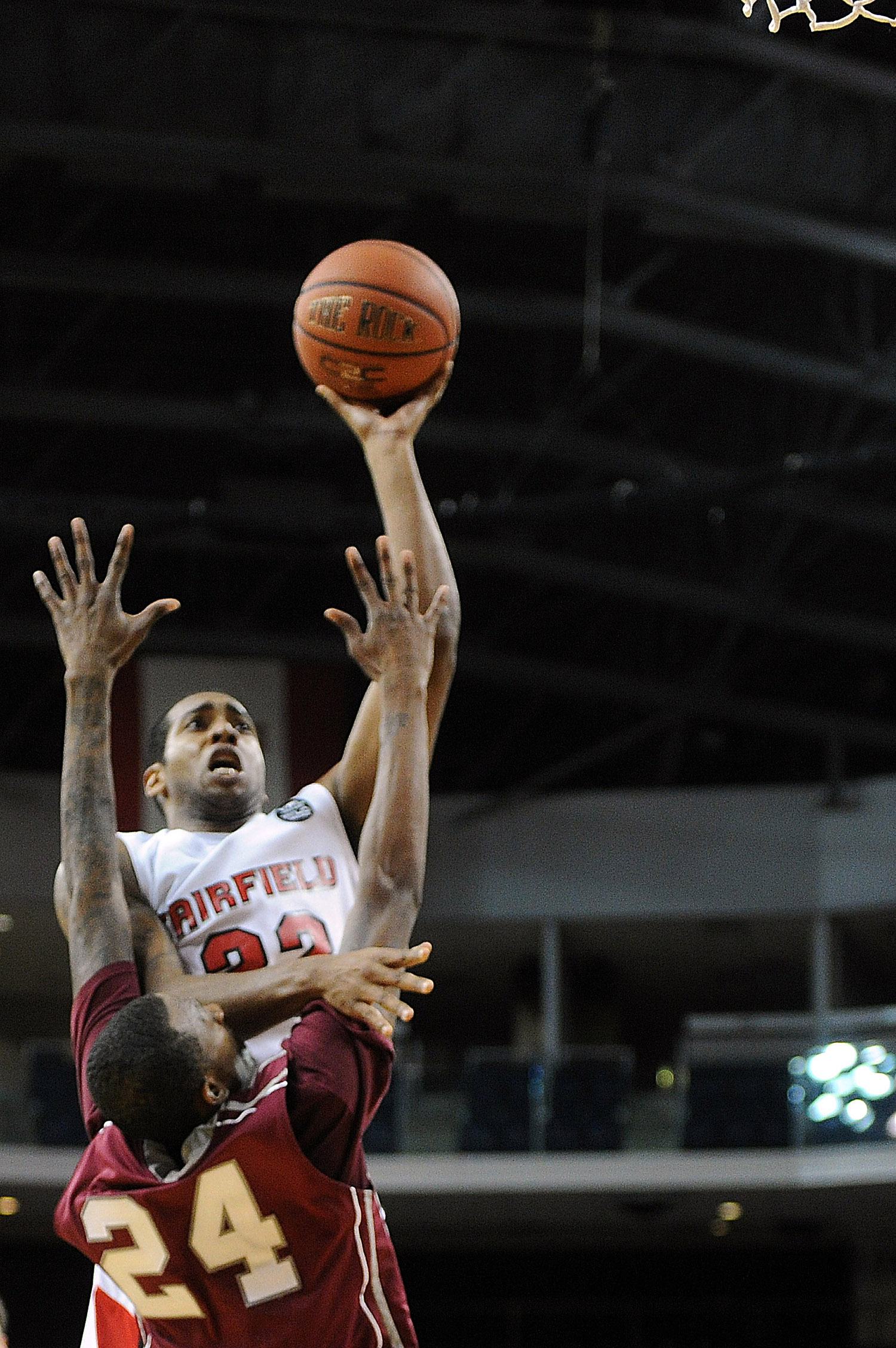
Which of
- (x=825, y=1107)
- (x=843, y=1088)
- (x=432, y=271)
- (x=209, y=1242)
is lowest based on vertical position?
(x=209, y=1242)

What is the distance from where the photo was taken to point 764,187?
13391 mm

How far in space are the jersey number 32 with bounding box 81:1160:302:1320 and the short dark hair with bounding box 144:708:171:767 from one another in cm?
94

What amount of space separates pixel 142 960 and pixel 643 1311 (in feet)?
61.8

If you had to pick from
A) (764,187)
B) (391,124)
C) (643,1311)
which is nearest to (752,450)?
(764,187)

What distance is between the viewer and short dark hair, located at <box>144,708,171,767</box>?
12.6 ft

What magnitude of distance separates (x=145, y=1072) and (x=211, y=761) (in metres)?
0.88

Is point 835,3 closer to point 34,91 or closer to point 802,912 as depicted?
point 34,91

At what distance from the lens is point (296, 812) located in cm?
375

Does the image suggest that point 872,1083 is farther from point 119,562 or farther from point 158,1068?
point 158,1068

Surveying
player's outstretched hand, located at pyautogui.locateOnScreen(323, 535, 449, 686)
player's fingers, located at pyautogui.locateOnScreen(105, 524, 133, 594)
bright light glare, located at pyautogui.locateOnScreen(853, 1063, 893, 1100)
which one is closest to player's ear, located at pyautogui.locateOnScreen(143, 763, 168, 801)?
player's fingers, located at pyautogui.locateOnScreen(105, 524, 133, 594)

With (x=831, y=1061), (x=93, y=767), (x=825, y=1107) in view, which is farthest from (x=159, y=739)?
(x=825, y=1107)

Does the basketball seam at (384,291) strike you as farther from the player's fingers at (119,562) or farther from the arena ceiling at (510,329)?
the arena ceiling at (510,329)

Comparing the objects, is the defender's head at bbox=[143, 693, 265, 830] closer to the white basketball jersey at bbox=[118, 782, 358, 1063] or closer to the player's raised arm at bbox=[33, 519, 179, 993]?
the white basketball jersey at bbox=[118, 782, 358, 1063]

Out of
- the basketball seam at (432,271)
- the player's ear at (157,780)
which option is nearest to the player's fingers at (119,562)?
the player's ear at (157,780)
